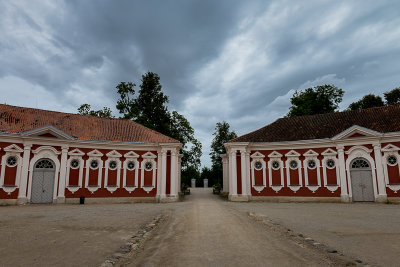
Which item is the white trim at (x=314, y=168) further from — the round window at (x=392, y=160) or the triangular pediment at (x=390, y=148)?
the round window at (x=392, y=160)

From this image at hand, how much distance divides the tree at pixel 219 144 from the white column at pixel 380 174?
28917mm

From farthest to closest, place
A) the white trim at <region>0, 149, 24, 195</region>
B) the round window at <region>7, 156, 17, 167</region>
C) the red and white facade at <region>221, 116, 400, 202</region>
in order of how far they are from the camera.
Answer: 1. the red and white facade at <region>221, 116, 400, 202</region>
2. the round window at <region>7, 156, 17, 167</region>
3. the white trim at <region>0, 149, 24, 195</region>

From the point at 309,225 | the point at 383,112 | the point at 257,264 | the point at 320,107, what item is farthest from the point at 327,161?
the point at 257,264

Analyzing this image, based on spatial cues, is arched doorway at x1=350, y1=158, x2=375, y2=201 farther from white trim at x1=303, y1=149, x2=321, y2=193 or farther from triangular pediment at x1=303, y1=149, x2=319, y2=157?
triangular pediment at x1=303, y1=149, x2=319, y2=157

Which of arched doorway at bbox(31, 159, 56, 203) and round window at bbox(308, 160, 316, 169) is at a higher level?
round window at bbox(308, 160, 316, 169)

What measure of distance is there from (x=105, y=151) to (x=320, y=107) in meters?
29.2

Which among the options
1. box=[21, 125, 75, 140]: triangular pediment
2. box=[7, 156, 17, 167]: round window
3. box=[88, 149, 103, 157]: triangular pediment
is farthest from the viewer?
box=[88, 149, 103, 157]: triangular pediment

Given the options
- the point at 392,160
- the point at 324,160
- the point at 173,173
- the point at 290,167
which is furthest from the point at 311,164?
the point at 173,173

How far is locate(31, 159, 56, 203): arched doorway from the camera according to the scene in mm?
19328

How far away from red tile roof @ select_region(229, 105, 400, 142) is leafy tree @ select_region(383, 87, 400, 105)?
13.0 meters

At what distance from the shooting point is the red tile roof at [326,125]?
21116 millimetres

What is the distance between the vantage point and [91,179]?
20.8 meters

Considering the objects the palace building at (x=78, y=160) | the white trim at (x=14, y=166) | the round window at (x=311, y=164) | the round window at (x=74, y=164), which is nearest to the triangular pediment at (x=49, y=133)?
the palace building at (x=78, y=160)

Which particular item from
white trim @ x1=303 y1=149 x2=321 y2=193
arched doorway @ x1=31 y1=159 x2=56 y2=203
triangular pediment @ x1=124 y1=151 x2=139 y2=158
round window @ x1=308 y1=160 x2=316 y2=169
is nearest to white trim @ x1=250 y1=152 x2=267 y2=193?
white trim @ x1=303 y1=149 x2=321 y2=193
